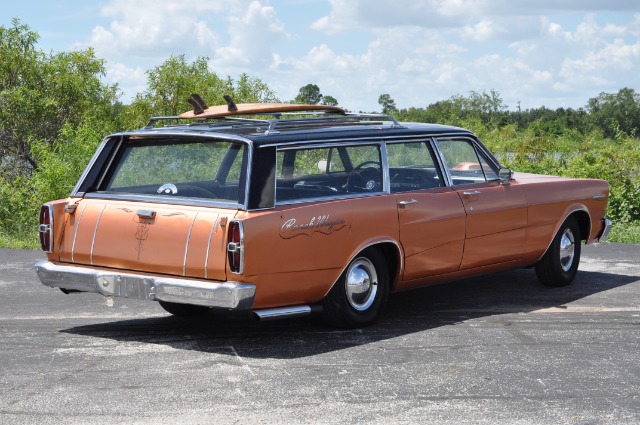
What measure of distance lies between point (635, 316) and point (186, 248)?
387 centimetres

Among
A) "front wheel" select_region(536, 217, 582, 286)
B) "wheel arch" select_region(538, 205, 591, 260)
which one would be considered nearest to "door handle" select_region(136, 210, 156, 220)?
"wheel arch" select_region(538, 205, 591, 260)

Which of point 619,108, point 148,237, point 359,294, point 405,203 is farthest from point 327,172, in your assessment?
point 619,108

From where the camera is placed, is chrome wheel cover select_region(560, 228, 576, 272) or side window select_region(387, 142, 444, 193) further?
chrome wheel cover select_region(560, 228, 576, 272)

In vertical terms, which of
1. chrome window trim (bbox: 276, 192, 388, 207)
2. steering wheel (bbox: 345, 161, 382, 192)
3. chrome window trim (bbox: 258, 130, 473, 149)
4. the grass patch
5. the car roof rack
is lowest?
the grass patch

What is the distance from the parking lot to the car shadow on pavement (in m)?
0.02

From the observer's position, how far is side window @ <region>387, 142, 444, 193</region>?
905 centimetres

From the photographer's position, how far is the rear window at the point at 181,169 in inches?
318

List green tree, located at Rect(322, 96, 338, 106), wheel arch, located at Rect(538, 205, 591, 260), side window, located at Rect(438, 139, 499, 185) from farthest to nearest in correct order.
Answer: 1. green tree, located at Rect(322, 96, 338, 106)
2. wheel arch, located at Rect(538, 205, 591, 260)
3. side window, located at Rect(438, 139, 499, 185)

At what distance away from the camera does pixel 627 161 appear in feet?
61.1

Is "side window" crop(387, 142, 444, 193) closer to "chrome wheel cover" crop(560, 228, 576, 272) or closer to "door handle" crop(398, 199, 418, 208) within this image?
"door handle" crop(398, 199, 418, 208)

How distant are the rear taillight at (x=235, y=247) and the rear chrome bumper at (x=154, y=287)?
113 millimetres

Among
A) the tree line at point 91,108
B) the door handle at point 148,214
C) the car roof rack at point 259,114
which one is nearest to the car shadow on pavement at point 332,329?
the door handle at point 148,214

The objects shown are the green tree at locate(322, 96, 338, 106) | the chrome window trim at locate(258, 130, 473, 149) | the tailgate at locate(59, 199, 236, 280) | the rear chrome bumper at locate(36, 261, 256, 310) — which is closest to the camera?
the rear chrome bumper at locate(36, 261, 256, 310)

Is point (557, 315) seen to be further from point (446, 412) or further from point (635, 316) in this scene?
point (446, 412)
